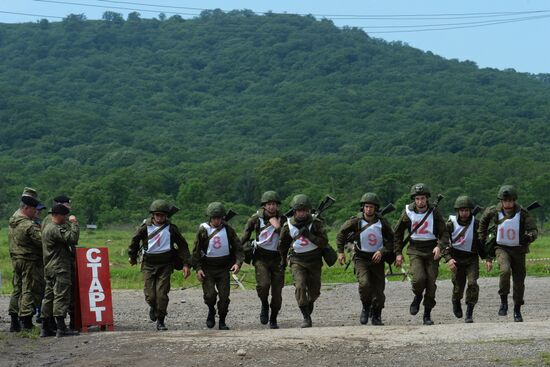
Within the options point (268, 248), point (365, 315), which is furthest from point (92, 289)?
point (365, 315)

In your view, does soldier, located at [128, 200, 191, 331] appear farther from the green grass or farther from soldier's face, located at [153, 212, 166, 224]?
the green grass

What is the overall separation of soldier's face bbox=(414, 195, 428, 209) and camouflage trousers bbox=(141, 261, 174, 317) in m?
3.52

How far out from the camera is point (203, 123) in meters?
182

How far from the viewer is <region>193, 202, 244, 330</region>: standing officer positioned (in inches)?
618

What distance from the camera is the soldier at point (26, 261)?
1561 cm

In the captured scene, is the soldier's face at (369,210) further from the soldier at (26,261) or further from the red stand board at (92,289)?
the soldier at (26,261)

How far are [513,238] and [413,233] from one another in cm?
160

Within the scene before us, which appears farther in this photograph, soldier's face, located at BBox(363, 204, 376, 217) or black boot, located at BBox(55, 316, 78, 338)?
soldier's face, located at BBox(363, 204, 376, 217)

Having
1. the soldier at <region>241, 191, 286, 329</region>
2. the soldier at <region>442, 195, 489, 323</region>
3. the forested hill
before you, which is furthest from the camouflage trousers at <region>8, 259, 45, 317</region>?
the forested hill

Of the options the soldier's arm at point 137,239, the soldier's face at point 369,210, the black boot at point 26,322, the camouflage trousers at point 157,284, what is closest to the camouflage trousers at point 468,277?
the soldier's face at point 369,210

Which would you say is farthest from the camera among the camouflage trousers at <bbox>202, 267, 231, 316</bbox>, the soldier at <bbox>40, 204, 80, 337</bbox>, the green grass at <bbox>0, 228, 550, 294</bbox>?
the green grass at <bbox>0, 228, 550, 294</bbox>

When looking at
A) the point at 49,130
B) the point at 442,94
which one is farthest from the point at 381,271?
the point at 442,94

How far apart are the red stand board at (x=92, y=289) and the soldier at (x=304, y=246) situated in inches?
100

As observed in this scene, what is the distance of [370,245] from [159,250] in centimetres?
292
